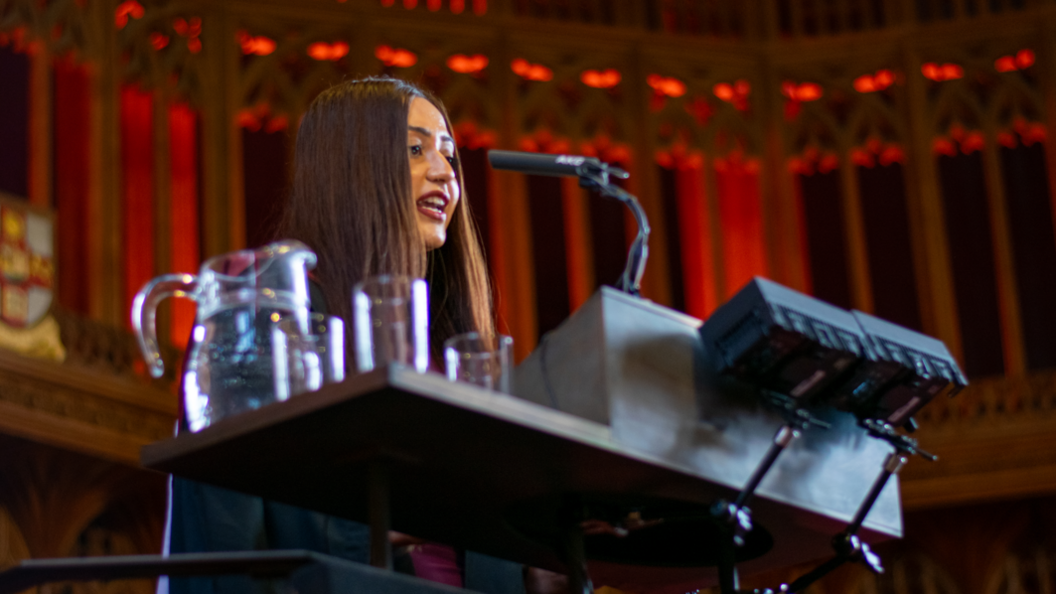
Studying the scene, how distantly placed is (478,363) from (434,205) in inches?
17.1

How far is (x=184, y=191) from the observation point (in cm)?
686

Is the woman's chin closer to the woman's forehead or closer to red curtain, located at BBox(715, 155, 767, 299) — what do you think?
the woman's forehead

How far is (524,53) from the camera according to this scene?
7.55m

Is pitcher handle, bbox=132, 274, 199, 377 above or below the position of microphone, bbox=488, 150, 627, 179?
below

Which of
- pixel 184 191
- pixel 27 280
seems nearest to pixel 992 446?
pixel 184 191

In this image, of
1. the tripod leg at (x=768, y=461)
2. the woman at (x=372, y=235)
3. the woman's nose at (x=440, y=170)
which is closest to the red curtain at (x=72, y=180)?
the woman at (x=372, y=235)

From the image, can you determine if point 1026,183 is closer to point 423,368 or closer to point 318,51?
point 318,51

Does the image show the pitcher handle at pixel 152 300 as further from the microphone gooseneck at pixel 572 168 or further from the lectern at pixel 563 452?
the microphone gooseneck at pixel 572 168

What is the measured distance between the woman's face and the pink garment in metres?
0.42

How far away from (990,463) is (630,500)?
5213 mm

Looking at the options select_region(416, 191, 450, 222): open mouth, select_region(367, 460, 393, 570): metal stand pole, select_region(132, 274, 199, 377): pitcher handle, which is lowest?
select_region(367, 460, 393, 570): metal stand pole

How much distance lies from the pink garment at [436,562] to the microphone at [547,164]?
1.73 ft

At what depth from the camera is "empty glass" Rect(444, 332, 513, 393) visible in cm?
186

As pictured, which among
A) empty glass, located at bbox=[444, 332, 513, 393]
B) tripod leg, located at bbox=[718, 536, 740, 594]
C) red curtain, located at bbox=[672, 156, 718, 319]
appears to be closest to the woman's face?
empty glass, located at bbox=[444, 332, 513, 393]
